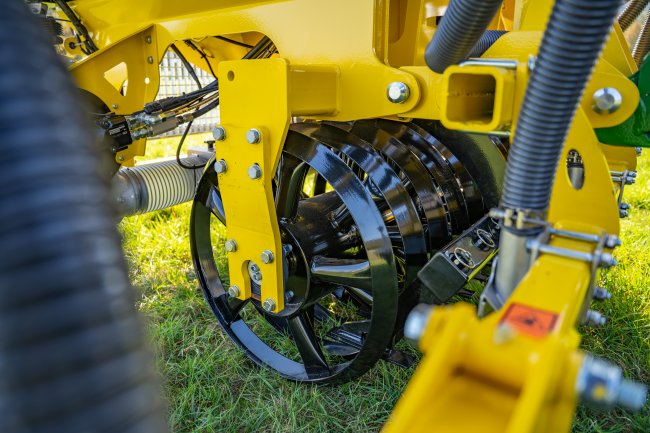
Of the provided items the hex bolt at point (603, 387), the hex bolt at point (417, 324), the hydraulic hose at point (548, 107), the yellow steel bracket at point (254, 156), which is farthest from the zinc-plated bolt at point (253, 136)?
the hex bolt at point (603, 387)

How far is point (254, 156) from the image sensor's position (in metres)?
1.54

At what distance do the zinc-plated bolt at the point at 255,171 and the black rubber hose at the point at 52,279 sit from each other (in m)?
0.88

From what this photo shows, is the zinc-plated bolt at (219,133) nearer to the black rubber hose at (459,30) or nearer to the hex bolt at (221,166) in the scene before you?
the hex bolt at (221,166)

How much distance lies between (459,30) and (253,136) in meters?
0.65

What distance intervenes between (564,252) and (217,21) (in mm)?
1324

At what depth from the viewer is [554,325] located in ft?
2.31

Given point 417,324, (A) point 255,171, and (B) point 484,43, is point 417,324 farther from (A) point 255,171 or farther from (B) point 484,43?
(B) point 484,43

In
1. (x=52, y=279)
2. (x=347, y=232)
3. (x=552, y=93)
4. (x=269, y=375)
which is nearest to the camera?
(x=52, y=279)

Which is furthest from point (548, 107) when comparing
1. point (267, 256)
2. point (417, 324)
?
point (267, 256)

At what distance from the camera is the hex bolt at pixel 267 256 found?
1.60 metres

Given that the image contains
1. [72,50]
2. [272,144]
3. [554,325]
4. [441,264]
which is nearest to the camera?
[554,325]

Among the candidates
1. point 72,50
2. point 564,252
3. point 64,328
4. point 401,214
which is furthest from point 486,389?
point 72,50

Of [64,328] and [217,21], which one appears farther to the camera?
[217,21]

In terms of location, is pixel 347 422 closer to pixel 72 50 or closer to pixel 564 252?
pixel 564 252
